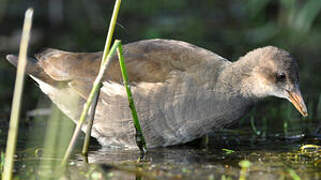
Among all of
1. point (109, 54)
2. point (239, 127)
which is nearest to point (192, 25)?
point (239, 127)

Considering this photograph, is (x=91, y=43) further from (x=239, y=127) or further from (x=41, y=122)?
(x=239, y=127)

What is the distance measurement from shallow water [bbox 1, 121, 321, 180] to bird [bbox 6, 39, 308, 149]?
0.26 meters

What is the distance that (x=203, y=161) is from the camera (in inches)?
216

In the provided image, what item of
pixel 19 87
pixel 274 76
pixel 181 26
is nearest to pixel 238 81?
pixel 274 76

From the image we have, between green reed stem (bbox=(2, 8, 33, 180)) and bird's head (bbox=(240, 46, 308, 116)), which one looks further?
bird's head (bbox=(240, 46, 308, 116))

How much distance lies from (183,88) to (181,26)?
589cm

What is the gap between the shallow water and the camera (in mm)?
4867

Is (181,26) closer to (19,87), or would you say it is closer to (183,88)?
(183,88)

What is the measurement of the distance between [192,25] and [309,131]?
5444 millimetres

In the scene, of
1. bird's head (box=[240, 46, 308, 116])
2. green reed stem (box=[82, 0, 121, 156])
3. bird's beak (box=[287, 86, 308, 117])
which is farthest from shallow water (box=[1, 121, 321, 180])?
bird's head (box=[240, 46, 308, 116])

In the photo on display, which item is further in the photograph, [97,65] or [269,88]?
[97,65]

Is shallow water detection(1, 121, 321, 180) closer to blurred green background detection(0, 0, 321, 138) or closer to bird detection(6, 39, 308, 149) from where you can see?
bird detection(6, 39, 308, 149)

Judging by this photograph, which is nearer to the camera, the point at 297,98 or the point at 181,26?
the point at 297,98

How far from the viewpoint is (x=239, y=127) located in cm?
721
